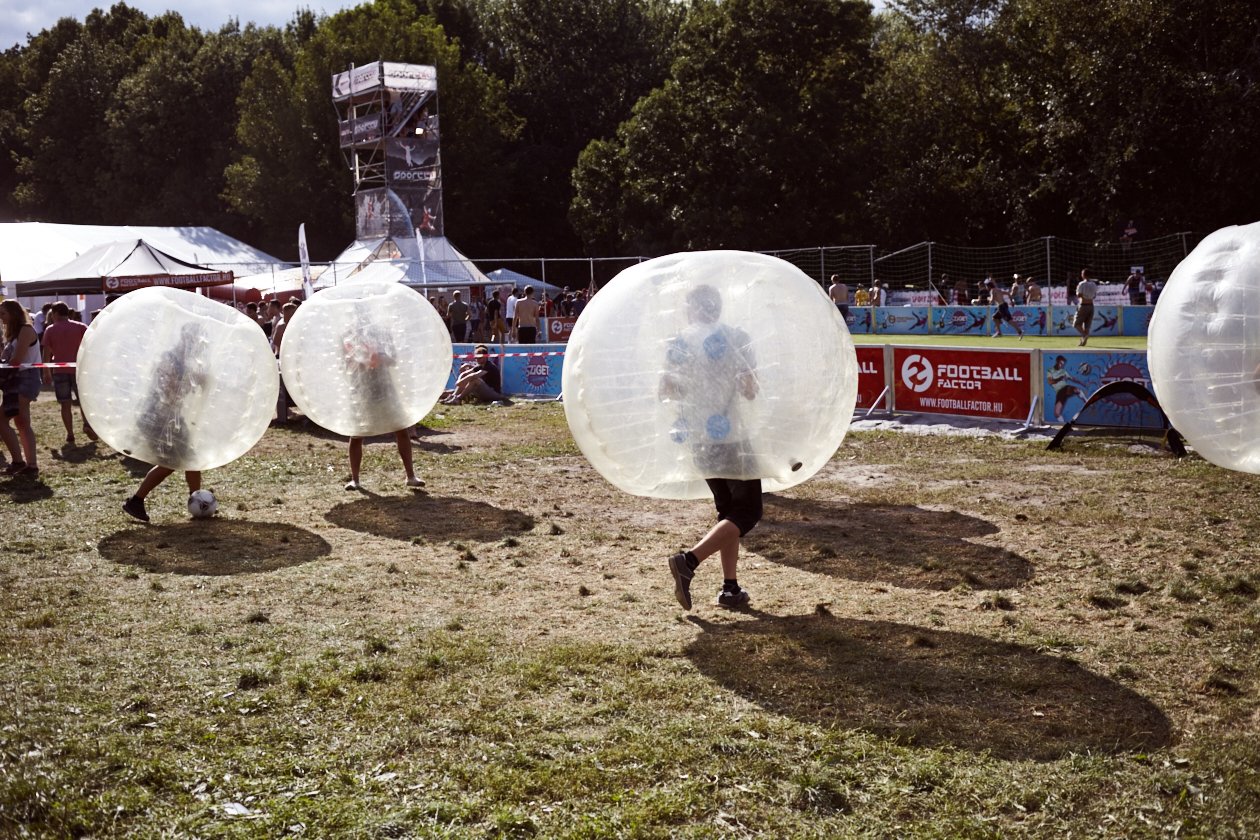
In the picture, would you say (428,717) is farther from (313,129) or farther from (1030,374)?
(313,129)

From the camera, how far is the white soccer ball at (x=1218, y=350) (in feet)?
24.6

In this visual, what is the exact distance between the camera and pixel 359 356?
10953 millimetres

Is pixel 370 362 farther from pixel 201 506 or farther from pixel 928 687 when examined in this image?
pixel 928 687

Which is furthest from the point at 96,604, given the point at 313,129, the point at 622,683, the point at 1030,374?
the point at 313,129

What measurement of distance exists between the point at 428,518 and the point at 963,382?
8.48m

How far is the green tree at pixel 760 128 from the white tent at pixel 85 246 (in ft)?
54.9

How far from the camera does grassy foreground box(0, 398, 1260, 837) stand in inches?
180

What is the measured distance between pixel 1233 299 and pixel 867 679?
155 inches

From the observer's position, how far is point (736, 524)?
6.99 metres

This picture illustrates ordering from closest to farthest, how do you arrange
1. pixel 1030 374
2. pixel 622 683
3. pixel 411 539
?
pixel 622 683
pixel 411 539
pixel 1030 374

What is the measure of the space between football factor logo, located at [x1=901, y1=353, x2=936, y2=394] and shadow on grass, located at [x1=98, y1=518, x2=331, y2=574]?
955 cm

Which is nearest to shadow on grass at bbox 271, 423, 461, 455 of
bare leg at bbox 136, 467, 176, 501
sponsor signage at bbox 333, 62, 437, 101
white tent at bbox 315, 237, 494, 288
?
bare leg at bbox 136, 467, 176, 501

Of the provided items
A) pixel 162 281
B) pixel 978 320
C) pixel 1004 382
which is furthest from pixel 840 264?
pixel 1004 382

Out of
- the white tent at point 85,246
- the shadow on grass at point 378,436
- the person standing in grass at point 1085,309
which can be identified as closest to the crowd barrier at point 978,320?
the person standing in grass at point 1085,309
